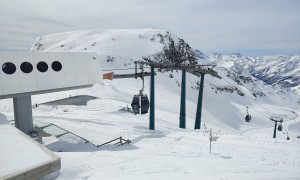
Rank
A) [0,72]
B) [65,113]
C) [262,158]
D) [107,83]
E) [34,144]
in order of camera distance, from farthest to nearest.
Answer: [107,83] < [65,113] < [262,158] < [0,72] < [34,144]

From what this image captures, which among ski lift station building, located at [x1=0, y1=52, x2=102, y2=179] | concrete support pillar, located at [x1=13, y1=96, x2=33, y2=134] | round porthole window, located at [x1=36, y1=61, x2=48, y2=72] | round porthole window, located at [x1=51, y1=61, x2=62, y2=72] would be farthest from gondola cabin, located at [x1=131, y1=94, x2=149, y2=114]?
concrete support pillar, located at [x1=13, y1=96, x2=33, y2=134]

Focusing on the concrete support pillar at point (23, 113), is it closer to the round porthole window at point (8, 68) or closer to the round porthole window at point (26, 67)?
the round porthole window at point (26, 67)

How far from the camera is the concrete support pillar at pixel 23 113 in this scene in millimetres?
17641

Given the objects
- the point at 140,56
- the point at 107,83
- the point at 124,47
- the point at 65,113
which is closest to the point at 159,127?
the point at 65,113

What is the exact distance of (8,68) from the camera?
1573 cm

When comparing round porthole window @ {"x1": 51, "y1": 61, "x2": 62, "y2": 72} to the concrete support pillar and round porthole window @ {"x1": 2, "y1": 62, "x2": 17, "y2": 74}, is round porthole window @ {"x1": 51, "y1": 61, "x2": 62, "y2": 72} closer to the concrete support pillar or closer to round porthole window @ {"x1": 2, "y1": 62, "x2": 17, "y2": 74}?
round porthole window @ {"x1": 2, "y1": 62, "x2": 17, "y2": 74}

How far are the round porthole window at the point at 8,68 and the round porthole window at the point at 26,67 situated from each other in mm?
423

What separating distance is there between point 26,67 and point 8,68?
3.03 ft

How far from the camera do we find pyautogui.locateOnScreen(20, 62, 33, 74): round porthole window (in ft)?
53.0

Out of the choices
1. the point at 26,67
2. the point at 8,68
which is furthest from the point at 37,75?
the point at 8,68

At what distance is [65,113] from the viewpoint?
3167 cm

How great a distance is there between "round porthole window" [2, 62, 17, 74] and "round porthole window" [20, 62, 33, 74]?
1.39ft

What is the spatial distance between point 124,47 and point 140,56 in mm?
9912

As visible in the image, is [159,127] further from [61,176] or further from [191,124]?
[61,176]
